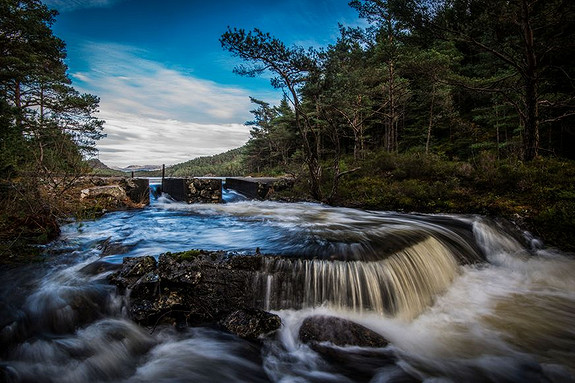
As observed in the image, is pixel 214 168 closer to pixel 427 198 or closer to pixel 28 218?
pixel 28 218

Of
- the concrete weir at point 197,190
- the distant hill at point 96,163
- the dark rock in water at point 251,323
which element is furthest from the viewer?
the concrete weir at point 197,190

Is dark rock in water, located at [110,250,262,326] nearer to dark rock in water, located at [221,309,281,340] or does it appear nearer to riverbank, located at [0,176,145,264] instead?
dark rock in water, located at [221,309,281,340]

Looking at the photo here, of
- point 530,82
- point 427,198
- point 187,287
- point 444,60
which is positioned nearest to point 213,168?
point 444,60

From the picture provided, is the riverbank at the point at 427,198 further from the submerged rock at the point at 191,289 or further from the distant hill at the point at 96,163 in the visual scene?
the submerged rock at the point at 191,289

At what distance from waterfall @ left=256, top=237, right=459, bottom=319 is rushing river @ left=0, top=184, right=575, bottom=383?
0.07 ft

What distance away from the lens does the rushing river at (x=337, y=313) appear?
298cm

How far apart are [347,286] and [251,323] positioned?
1630mm

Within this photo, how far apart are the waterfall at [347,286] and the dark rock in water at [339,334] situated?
1.52 feet

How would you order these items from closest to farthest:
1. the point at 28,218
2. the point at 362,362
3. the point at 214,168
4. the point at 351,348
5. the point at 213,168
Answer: the point at 362,362 → the point at 351,348 → the point at 28,218 → the point at 214,168 → the point at 213,168

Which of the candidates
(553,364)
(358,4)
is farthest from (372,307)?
(358,4)

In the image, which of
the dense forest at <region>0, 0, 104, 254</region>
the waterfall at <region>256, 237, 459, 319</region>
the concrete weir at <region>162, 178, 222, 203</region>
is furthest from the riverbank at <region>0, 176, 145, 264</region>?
the concrete weir at <region>162, 178, 222, 203</region>

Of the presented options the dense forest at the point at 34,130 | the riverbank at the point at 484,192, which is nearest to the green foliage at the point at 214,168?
the dense forest at the point at 34,130

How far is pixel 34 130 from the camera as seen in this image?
10758 mm

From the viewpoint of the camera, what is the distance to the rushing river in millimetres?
2977
